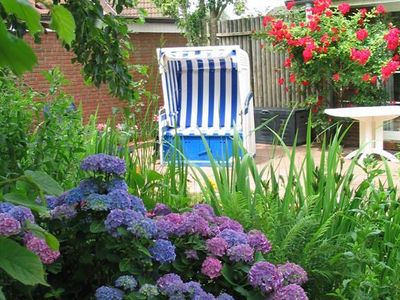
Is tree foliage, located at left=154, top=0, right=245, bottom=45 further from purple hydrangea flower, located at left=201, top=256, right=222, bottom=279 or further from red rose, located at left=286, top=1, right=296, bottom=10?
purple hydrangea flower, located at left=201, top=256, right=222, bottom=279

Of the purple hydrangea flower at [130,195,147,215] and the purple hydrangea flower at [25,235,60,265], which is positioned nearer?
the purple hydrangea flower at [25,235,60,265]

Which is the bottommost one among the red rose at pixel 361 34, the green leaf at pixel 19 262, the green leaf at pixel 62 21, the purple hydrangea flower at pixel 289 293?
the purple hydrangea flower at pixel 289 293

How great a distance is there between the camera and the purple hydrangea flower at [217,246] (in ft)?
7.31

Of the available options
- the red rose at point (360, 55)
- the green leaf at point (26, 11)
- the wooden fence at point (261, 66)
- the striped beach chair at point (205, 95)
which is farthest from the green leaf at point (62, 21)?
the wooden fence at point (261, 66)

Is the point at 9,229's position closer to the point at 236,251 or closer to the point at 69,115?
the point at 236,251

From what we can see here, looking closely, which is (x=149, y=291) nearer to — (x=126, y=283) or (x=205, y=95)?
(x=126, y=283)

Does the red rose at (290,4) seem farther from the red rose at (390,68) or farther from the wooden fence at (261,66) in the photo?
the red rose at (390,68)

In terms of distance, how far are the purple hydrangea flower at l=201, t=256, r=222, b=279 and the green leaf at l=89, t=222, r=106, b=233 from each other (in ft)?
1.24

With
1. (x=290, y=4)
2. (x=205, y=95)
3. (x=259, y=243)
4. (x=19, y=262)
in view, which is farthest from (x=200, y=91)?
(x=19, y=262)

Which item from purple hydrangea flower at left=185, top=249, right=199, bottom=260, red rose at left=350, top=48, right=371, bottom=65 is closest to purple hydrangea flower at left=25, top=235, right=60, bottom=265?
purple hydrangea flower at left=185, top=249, right=199, bottom=260

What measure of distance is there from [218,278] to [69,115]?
164cm

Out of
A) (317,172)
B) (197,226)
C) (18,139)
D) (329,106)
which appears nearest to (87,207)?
(197,226)

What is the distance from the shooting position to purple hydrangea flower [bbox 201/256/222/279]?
86.0 inches

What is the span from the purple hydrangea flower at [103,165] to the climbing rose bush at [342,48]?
28.1ft
